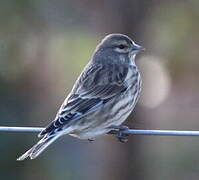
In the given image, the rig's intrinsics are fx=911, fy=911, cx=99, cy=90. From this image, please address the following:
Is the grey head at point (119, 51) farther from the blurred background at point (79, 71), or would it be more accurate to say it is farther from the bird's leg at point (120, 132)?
the blurred background at point (79, 71)

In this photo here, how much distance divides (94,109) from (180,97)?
6.83 meters

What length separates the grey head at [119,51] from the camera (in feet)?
27.1

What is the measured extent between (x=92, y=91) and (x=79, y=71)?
4926mm

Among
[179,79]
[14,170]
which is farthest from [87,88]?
[179,79]

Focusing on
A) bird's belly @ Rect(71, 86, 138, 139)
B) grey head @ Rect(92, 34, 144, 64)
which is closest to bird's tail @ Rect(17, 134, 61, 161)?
bird's belly @ Rect(71, 86, 138, 139)

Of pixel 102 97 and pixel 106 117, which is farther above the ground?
pixel 102 97

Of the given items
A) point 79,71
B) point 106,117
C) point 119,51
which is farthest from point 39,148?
point 79,71

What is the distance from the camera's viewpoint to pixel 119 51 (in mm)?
8281

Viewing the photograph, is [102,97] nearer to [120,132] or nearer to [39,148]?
[120,132]

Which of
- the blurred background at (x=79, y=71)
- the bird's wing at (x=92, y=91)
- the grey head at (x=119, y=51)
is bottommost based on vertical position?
the blurred background at (x=79, y=71)

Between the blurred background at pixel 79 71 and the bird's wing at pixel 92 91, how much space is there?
2961mm

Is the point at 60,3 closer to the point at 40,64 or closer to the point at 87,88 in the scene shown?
the point at 40,64

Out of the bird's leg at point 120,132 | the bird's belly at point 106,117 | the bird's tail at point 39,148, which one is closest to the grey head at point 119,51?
the bird's belly at point 106,117

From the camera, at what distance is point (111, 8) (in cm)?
1174
